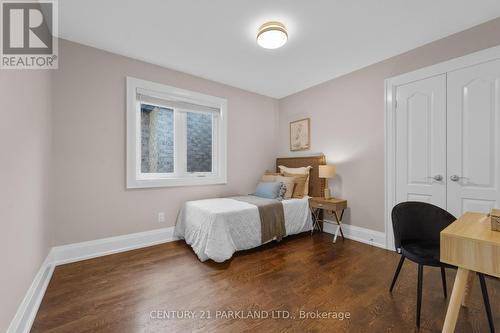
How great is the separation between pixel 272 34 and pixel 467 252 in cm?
227

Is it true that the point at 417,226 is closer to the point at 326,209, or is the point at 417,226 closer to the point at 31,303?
the point at 326,209

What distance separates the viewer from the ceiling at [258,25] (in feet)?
6.49

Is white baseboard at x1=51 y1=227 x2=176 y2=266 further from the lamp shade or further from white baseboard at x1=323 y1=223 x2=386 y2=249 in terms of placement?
white baseboard at x1=323 y1=223 x2=386 y2=249

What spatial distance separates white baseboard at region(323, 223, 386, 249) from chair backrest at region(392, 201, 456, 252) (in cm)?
118

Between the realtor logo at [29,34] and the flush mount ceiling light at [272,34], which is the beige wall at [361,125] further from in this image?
the realtor logo at [29,34]

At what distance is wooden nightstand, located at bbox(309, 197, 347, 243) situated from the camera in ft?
10.4

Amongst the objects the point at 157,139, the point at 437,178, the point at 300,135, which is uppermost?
the point at 300,135

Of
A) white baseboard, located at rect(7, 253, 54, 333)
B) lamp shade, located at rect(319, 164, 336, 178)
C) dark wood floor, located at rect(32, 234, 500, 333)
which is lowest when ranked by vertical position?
dark wood floor, located at rect(32, 234, 500, 333)

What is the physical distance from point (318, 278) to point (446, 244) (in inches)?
50.1

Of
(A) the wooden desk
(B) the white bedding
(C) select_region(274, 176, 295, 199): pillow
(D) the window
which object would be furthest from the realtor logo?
(C) select_region(274, 176, 295, 199): pillow

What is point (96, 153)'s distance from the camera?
2.67m

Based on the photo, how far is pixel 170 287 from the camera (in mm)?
1997

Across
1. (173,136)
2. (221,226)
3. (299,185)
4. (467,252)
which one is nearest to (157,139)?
(173,136)

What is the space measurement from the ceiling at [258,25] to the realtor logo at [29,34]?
13 cm
